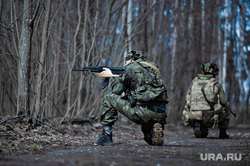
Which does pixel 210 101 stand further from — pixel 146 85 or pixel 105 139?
pixel 105 139

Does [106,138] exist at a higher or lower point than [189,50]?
lower

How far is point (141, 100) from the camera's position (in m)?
5.49

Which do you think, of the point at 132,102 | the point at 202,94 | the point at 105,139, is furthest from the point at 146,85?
the point at 202,94

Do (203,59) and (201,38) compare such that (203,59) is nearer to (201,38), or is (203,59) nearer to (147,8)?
(201,38)

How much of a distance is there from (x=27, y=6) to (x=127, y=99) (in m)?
2.70

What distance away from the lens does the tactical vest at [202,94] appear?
8.84 metres

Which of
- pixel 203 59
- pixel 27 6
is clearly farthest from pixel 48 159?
pixel 203 59

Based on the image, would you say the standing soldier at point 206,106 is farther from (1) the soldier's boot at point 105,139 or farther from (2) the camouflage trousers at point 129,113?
(1) the soldier's boot at point 105,139

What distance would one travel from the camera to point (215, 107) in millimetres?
8875

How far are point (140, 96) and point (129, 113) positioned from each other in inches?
14.4

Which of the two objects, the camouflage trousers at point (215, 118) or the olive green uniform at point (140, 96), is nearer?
the olive green uniform at point (140, 96)

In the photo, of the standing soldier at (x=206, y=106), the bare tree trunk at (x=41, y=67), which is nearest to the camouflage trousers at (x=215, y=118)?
the standing soldier at (x=206, y=106)

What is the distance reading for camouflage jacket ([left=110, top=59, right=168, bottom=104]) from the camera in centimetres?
547

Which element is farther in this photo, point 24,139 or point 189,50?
point 189,50
